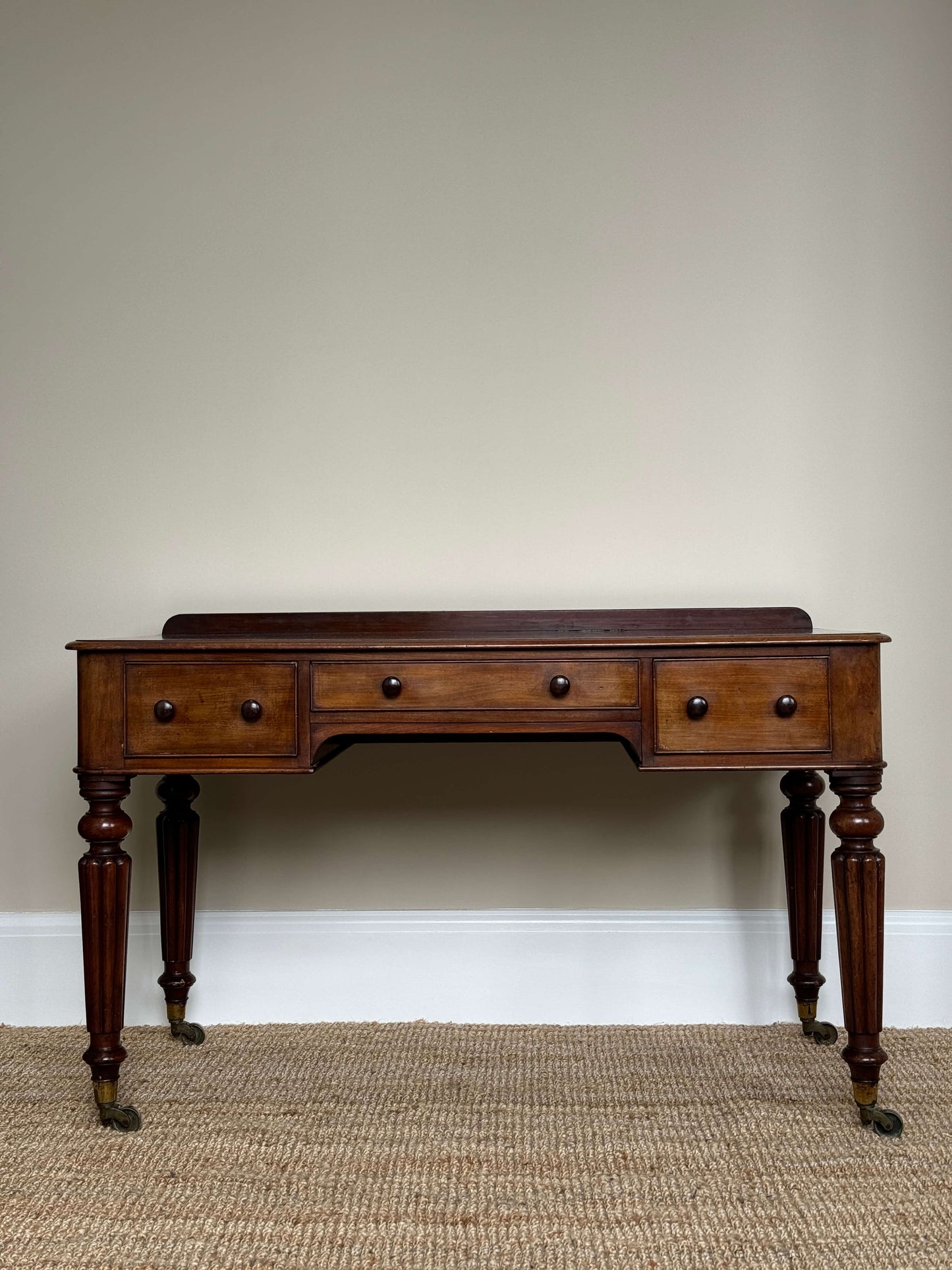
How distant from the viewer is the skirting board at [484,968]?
2418 mm

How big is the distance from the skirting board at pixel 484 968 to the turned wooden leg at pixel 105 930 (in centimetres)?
55

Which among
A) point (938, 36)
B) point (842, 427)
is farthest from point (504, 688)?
point (938, 36)

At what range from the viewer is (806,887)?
2291 mm

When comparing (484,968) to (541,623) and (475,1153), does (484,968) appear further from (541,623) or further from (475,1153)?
(541,623)

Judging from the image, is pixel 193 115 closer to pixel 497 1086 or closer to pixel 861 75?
pixel 861 75

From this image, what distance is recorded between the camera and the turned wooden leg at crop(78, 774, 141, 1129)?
187 cm

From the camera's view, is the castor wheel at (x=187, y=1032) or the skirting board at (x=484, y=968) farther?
the skirting board at (x=484, y=968)

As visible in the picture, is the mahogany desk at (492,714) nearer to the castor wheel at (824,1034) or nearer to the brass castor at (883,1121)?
the brass castor at (883,1121)

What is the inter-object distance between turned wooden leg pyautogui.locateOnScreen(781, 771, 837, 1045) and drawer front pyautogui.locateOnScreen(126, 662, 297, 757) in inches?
43.6

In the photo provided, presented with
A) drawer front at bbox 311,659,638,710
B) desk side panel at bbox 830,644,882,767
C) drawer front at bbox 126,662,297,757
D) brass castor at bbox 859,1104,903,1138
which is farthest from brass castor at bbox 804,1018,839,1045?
drawer front at bbox 126,662,297,757

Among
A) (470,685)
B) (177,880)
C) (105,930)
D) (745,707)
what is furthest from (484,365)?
(105,930)

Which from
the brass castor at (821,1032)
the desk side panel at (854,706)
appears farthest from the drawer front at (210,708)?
the brass castor at (821,1032)

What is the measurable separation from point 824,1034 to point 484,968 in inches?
29.6

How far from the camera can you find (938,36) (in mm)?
2432
